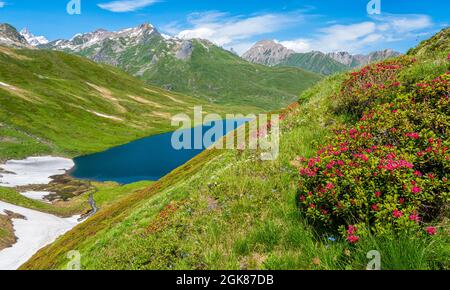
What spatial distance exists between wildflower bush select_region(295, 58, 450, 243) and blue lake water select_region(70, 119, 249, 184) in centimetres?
10218

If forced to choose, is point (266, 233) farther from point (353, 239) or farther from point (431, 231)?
point (431, 231)

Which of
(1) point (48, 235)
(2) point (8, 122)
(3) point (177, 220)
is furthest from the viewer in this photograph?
(2) point (8, 122)

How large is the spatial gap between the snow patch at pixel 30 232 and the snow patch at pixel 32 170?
109ft

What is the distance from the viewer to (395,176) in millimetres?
7734

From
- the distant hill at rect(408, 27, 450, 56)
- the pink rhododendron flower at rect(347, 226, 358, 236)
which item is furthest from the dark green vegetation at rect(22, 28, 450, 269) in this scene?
the distant hill at rect(408, 27, 450, 56)

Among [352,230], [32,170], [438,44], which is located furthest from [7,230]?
[438,44]

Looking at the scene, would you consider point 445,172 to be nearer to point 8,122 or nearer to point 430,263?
point 430,263

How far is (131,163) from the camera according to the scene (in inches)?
5709

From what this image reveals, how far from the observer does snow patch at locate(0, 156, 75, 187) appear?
11343cm

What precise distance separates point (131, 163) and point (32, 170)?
129ft

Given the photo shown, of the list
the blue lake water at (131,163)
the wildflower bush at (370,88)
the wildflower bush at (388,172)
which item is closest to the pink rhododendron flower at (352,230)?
the wildflower bush at (388,172)

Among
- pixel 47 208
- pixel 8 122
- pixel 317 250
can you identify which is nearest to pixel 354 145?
pixel 317 250

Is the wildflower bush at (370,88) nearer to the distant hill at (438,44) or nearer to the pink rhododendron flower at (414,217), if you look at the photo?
the distant hill at (438,44)
